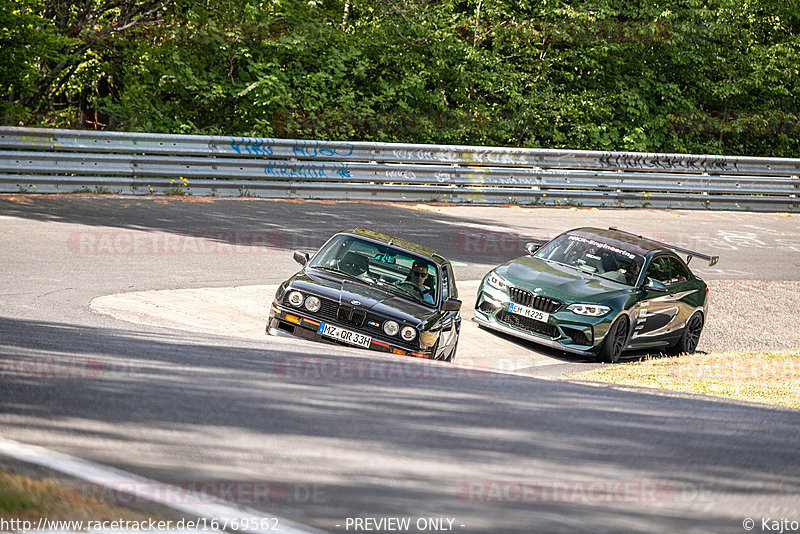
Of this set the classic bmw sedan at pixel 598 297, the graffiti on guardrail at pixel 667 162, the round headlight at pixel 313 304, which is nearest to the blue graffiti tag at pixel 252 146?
the classic bmw sedan at pixel 598 297

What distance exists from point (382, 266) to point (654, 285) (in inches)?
165

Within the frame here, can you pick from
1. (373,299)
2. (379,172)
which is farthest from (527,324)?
(379,172)

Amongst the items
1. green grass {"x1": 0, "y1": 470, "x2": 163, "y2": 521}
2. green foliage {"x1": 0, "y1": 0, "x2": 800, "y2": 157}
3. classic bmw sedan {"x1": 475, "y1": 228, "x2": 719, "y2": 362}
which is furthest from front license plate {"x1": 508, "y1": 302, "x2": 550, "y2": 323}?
green foliage {"x1": 0, "y1": 0, "x2": 800, "y2": 157}

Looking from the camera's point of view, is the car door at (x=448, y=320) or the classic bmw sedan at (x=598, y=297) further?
the classic bmw sedan at (x=598, y=297)

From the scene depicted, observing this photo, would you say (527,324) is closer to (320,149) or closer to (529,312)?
(529,312)

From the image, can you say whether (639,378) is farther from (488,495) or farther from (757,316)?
(488,495)

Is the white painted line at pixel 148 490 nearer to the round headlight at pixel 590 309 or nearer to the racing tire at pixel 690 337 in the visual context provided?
the round headlight at pixel 590 309

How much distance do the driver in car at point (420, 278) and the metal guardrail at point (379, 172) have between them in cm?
920

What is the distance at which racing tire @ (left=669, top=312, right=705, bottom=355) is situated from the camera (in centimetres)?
1264

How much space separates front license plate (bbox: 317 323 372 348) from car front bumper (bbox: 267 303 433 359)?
0.10 ft

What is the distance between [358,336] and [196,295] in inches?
126

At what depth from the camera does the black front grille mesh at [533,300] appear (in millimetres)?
11422

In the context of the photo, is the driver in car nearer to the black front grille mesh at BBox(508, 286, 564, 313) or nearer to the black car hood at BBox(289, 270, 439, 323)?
the black car hood at BBox(289, 270, 439, 323)

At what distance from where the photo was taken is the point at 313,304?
29.9 feet
